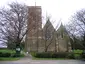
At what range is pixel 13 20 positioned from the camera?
44938 mm

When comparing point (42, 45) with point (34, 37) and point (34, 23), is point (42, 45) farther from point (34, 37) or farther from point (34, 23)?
point (34, 23)

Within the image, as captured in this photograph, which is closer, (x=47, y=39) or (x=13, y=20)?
(x=13, y=20)

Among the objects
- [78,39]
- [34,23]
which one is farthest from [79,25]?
[34,23]

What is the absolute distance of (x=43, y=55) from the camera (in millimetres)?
44438

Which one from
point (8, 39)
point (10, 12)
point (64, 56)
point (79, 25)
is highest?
point (10, 12)

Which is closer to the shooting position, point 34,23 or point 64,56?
point 64,56

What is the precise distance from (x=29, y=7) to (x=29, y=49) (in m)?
18.6

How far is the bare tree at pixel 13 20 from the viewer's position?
4478 centimetres

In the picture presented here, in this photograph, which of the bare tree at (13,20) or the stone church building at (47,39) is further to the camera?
the stone church building at (47,39)

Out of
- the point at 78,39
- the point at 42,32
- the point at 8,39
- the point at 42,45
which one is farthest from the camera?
the point at 42,45

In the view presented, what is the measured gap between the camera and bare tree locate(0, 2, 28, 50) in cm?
4478

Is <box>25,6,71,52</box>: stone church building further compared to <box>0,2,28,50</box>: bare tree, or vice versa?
<box>25,6,71,52</box>: stone church building

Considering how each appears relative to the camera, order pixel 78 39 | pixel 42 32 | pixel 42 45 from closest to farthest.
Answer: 1. pixel 78 39
2. pixel 42 32
3. pixel 42 45

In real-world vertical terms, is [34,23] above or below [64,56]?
above
